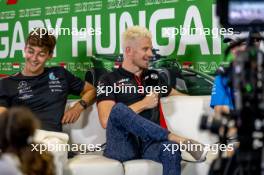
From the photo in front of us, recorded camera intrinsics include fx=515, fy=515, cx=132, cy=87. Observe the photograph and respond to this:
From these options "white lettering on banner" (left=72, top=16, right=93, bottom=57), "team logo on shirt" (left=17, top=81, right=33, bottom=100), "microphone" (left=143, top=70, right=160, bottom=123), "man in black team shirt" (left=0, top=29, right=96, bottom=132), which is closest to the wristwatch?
"man in black team shirt" (left=0, top=29, right=96, bottom=132)

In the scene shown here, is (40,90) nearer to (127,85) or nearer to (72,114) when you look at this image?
(72,114)

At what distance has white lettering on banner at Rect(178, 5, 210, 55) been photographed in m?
3.63

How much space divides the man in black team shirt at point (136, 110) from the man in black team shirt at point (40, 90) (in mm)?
282

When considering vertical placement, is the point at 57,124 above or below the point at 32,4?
below

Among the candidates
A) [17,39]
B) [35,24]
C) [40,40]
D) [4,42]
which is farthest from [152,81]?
[4,42]

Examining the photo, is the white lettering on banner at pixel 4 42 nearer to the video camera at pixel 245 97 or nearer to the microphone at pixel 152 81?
the microphone at pixel 152 81

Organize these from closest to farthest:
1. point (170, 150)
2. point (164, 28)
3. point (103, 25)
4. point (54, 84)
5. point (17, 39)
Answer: point (170, 150), point (54, 84), point (164, 28), point (103, 25), point (17, 39)

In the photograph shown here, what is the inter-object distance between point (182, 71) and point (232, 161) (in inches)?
79.3

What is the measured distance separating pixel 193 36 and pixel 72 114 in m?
1.02

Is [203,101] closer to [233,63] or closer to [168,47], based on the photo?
[168,47]

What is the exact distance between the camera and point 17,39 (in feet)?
14.9

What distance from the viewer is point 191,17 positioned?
12.0ft

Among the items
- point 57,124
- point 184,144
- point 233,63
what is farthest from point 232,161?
point 57,124

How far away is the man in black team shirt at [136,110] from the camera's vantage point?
3.02 metres
